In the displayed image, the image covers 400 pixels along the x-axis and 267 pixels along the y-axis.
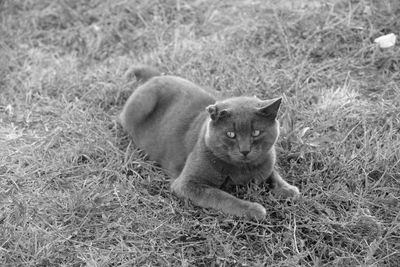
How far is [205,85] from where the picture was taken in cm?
458

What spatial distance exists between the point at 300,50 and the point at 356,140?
1.22 m

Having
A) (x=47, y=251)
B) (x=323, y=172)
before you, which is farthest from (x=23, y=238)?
(x=323, y=172)

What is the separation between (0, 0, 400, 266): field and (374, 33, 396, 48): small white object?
67 mm

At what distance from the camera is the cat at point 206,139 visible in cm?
331

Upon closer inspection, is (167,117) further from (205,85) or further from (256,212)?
(256,212)

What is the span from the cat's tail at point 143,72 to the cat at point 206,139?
394 mm

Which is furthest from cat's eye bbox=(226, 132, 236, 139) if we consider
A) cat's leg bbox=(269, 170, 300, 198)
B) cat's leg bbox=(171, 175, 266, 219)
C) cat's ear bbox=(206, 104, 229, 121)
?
cat's leg bbox=(269, 170, 300, 198)

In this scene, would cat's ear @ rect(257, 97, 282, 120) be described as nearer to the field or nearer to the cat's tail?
the field

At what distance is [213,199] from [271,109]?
67cm

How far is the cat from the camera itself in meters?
3.31

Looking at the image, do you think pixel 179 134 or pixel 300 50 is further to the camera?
pixel 300 50

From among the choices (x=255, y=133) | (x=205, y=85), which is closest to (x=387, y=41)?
(x=205, y=85)

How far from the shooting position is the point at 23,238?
10.6 ft

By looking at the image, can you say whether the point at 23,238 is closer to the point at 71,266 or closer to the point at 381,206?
→ the point at 71,266
